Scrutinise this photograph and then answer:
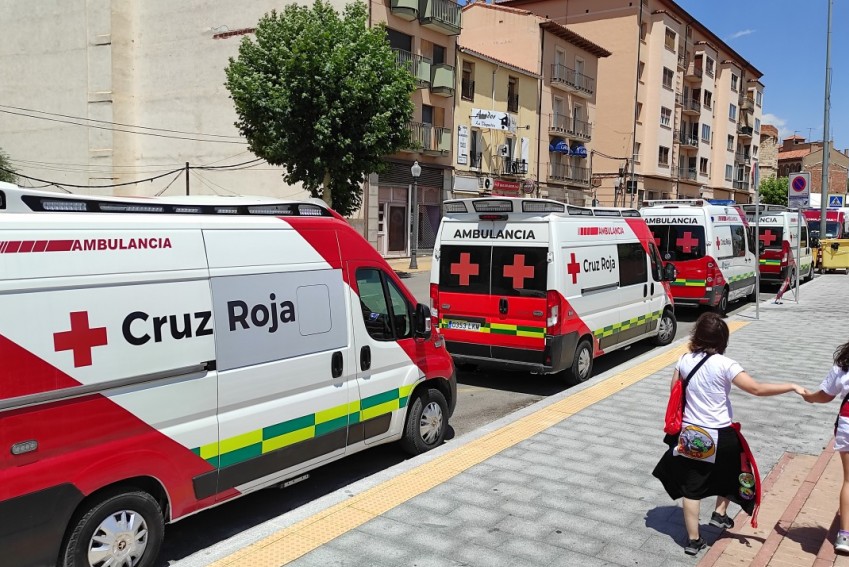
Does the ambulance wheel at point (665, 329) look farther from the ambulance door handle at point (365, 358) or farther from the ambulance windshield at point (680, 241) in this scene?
the ambulance door handle at point (365, 358)

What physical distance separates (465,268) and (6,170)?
30584 mm

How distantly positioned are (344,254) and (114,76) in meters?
32.7

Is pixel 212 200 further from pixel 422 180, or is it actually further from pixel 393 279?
pixel 422 180

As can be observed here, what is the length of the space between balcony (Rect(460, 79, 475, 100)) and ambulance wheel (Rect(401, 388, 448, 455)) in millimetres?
28747

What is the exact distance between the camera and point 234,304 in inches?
175

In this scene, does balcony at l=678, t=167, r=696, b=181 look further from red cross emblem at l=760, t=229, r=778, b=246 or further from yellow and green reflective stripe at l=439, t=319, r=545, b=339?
yellow and green reflective stripe at l=439, t=319, r=545, b=339

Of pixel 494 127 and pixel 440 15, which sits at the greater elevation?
pixel 440 15

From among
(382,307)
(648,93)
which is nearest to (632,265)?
(382,307)

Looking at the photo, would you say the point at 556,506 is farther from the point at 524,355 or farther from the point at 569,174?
the point at 569,174

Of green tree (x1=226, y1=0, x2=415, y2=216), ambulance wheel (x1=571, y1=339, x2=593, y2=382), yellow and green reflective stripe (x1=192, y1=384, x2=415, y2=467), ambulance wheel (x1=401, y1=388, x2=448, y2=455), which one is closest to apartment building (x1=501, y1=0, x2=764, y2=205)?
green tree (x1=226, y1=0, x2=415, y2=216)

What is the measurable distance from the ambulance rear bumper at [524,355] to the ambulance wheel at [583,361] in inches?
6.4

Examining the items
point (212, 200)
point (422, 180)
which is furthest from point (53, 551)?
point (422, 180)

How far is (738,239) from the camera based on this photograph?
1600 cm

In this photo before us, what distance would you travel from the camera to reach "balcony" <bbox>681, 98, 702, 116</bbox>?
5476cm
